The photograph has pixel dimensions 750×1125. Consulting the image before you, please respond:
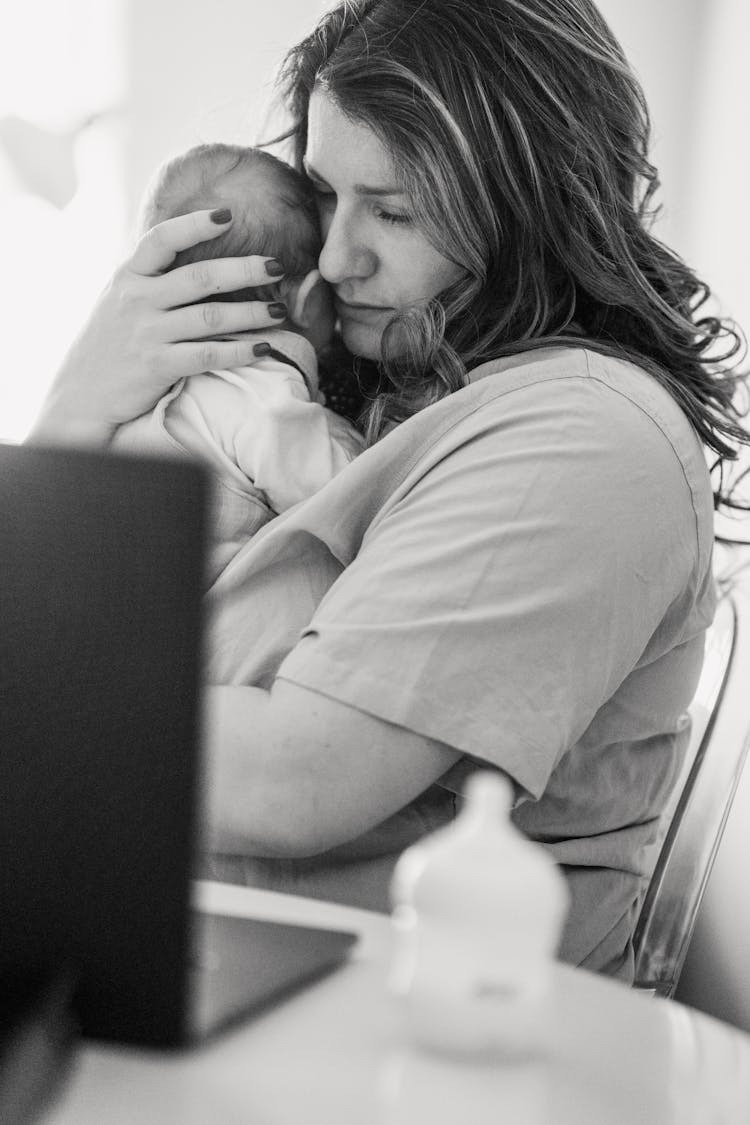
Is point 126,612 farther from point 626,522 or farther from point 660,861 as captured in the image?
point 660,861

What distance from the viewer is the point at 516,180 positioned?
4.16 ft

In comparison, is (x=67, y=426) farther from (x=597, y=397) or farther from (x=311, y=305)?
(x=597, y=397)

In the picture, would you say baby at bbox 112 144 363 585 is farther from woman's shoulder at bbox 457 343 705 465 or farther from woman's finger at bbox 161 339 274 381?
woman's shoulder at bbox 457 343 705 465

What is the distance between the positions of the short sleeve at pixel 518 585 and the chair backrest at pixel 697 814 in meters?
0.30

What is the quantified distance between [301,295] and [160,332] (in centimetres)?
18

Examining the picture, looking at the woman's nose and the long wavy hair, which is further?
the woman's nose

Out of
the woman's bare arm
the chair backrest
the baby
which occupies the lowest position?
the chair backrest

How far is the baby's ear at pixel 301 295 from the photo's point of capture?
147 cm

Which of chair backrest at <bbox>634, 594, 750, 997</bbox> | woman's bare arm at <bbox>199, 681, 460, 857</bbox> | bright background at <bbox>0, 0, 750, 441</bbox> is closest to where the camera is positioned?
woman's bare arm at <bbox>199, 681, 460, 857</bbox>

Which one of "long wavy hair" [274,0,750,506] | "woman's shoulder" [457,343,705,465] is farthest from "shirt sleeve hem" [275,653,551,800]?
"long wavy hair" [274,0,750,506]

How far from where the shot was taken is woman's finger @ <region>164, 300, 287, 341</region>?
1.43 meters

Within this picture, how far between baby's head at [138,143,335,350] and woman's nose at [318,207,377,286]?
0.10 meters

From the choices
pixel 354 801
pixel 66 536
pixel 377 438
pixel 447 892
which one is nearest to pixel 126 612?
pixel 66 536

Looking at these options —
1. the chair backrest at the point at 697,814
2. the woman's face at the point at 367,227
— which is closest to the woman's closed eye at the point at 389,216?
Result: the woman's face at the point at 367,227
